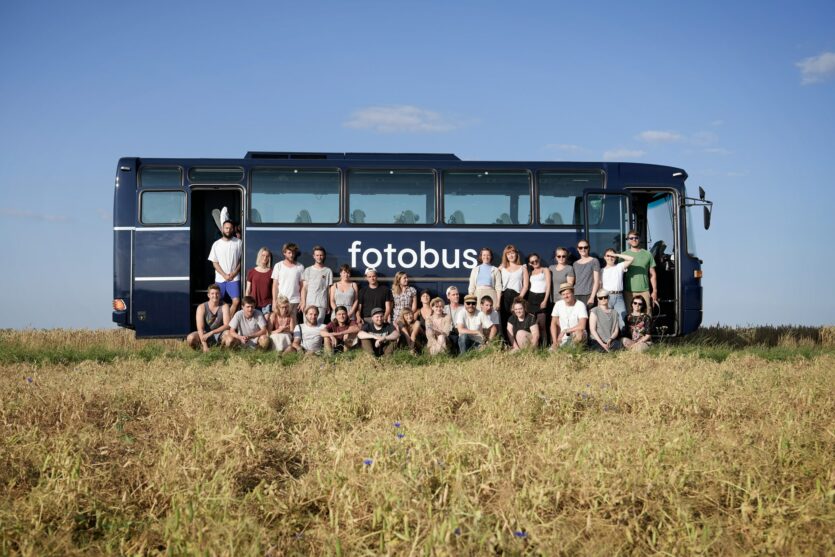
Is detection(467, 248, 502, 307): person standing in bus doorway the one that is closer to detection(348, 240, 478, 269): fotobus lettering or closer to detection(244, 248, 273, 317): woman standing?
detection(348, 240, 478, 269): fotobus lettering

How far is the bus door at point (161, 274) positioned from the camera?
46.3 ft

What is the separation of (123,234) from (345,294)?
4.25m

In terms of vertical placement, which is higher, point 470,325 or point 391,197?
point 391,197

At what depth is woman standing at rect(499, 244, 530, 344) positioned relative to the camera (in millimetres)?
13602

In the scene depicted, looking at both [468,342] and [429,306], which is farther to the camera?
[429,306]

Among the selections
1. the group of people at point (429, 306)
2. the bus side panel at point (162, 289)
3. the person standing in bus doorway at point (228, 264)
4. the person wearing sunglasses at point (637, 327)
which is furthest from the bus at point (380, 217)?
the person wearing sunglasses at point (637, 327)

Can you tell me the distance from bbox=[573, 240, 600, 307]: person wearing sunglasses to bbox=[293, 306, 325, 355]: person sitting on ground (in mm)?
4494

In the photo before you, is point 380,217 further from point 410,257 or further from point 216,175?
point 216,175

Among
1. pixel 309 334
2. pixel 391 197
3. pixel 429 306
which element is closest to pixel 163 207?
pixel 309 334

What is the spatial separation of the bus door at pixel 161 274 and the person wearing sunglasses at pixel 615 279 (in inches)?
293

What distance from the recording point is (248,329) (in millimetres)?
13352

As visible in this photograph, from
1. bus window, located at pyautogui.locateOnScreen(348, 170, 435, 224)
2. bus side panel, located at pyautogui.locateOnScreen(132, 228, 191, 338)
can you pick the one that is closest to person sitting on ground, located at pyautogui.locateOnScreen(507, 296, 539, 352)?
bus window, located at pyautogui.locateOnScreen(348, 170, 435, 224)

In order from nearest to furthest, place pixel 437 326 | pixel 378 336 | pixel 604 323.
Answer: pixel 378 336 → pixel 437 326 → pixel 604 323

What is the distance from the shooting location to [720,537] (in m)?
4.23
